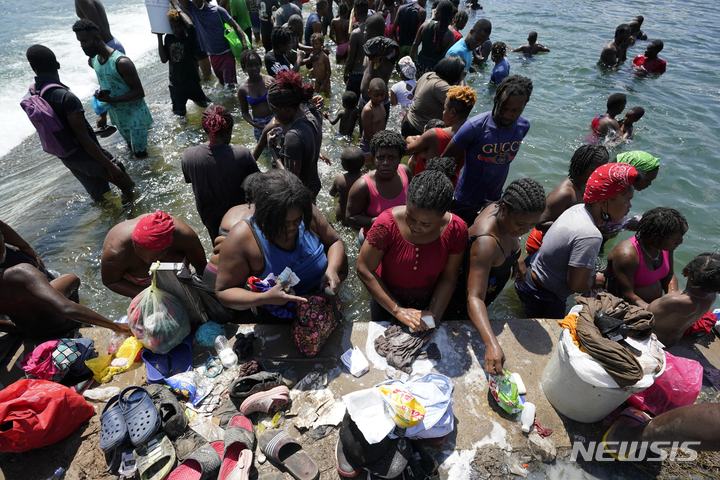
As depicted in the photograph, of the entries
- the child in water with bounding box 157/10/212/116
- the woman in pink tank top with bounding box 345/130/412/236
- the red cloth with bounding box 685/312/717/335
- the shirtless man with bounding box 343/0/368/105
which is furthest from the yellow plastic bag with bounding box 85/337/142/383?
the shirtless man with bounding box 343/0/368/105

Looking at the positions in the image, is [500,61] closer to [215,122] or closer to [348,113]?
[348,113]

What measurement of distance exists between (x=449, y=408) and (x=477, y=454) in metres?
0.35

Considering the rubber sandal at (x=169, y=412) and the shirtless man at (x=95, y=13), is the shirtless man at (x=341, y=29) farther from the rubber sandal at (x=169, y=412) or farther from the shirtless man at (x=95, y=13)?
the rubber sandal at (x=169, y=412)

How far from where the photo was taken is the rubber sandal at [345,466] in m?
2.05

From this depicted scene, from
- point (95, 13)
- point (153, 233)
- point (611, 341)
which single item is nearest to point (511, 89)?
point (611, 341)

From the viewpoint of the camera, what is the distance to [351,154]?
13.6ft

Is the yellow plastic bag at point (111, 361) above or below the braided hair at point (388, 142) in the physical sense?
below

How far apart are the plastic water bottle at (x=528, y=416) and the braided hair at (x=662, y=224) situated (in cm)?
185

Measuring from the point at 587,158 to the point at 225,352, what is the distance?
12.2ft

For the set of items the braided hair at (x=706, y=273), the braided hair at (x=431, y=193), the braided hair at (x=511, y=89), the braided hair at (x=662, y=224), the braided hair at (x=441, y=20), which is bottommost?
the braided hair at (x=706, y=273)

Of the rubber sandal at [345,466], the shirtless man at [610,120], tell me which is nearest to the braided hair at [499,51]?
the shirtless man at [610,120]

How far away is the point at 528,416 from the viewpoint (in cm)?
235

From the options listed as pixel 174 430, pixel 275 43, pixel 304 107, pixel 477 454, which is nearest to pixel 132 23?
pixel 275 43

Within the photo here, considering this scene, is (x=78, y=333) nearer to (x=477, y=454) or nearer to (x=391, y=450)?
(x=391, y=450)
